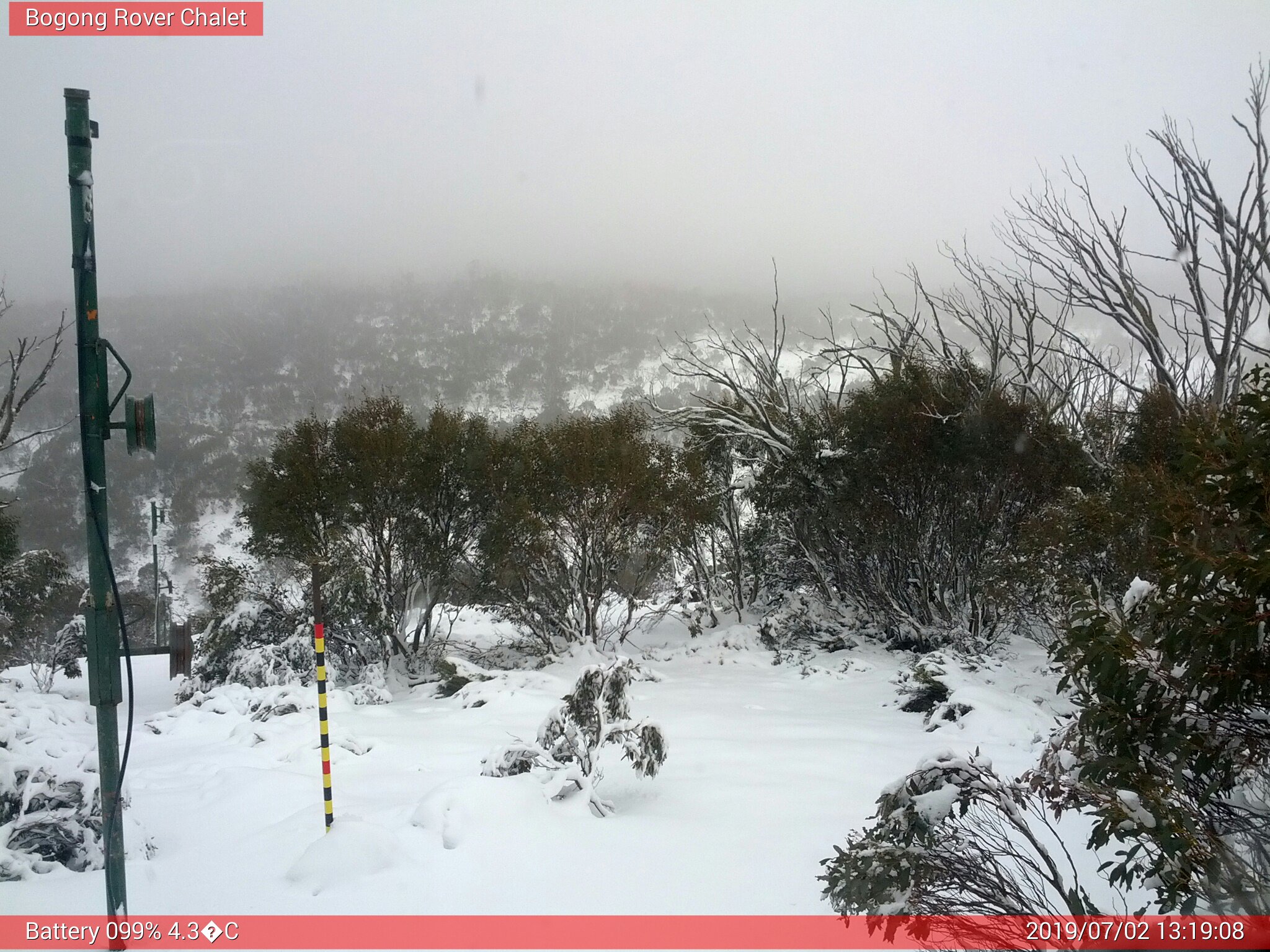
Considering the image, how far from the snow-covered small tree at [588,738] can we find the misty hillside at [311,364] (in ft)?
37.7

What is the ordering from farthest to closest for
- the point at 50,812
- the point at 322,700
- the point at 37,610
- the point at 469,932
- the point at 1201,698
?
the point at 37,610
the point at 322,700
the point at 50,812
the point at 469,932
the point at 1201,698

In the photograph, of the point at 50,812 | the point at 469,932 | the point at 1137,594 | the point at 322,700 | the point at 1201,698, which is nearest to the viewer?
the point at 1201,698

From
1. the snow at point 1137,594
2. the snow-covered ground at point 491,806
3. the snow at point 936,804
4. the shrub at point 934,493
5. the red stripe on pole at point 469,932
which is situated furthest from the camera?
the shrub at point 934,493

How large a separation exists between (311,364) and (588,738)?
125 m

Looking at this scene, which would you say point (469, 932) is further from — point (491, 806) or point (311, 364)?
point (311, 364)

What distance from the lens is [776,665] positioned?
43.6 feet

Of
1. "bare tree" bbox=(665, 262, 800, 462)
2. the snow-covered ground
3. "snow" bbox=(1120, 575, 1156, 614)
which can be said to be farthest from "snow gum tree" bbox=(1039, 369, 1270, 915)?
"bare tree" bbox=(665, 262, 800, 462)

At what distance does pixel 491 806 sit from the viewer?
16.2ft

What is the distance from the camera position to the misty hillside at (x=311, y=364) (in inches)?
2126

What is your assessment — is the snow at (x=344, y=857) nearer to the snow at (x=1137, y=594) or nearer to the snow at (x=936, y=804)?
the snow at (x=936, y=804)

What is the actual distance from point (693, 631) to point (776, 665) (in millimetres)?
3716

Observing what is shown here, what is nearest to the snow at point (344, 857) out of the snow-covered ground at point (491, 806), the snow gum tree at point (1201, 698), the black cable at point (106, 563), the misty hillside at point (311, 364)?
the snow-covered ground at point (491, 806)

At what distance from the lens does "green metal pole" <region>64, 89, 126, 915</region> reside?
10.0 feet

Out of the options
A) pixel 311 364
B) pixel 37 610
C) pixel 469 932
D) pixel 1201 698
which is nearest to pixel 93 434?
pixel 469 932
